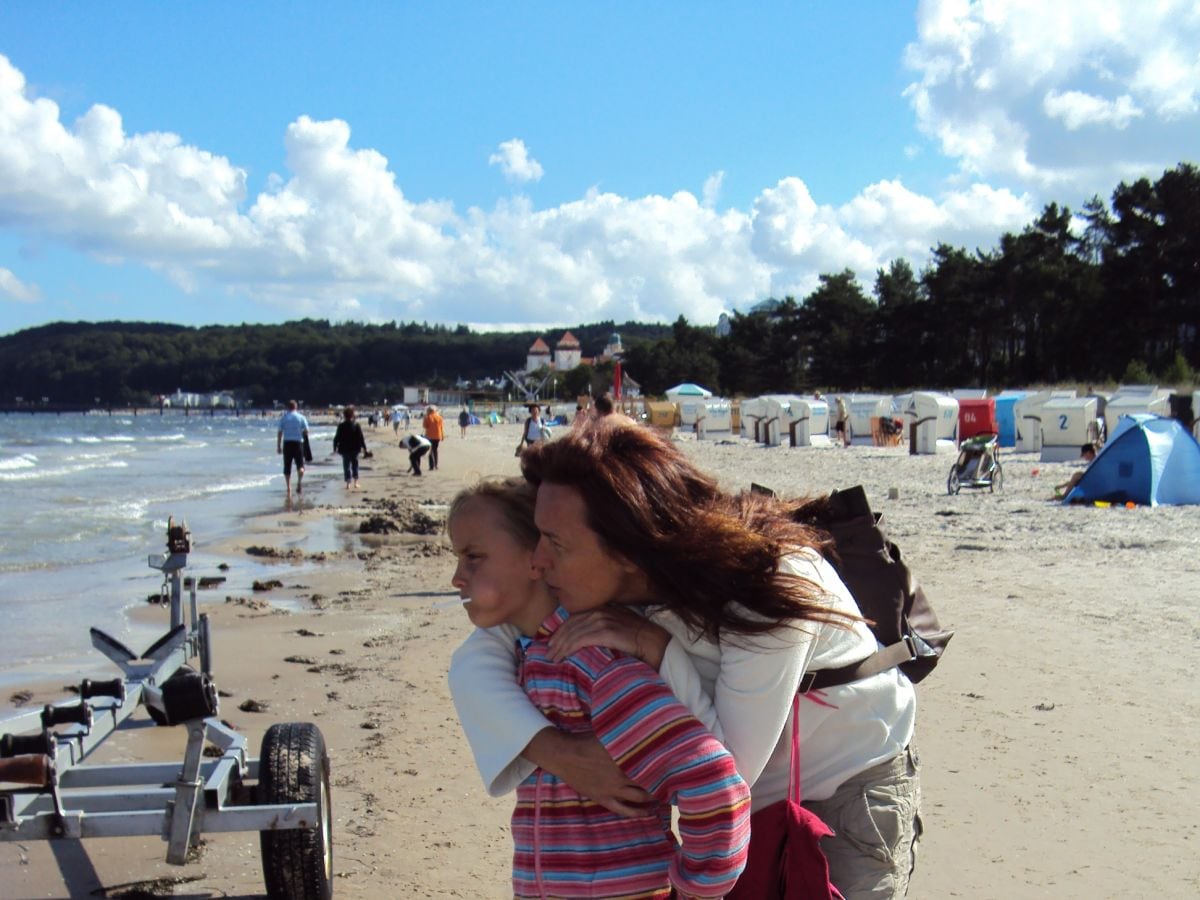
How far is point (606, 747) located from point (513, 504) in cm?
50

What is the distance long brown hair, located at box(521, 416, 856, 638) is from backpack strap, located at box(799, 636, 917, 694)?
0.11m

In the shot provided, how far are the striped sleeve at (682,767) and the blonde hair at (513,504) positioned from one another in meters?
0.36

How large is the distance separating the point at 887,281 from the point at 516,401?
8298 centimetres

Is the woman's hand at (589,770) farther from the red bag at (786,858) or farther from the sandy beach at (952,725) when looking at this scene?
the sandy beach at (952,725)

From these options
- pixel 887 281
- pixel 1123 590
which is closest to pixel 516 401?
pixel 887 281

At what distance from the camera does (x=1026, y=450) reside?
2845 centimetres

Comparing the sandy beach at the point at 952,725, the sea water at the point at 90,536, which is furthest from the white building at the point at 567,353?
the sandy beach at the point at 952,725

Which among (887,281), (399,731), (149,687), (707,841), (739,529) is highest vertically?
(887,281)

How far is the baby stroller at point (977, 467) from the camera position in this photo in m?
18.0

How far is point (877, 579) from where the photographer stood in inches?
80.0

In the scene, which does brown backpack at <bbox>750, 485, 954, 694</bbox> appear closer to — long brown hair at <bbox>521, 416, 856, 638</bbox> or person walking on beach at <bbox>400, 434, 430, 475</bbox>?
long brown hair at <bbox>521, 416, 856, 638</bbox>

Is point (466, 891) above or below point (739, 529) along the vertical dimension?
below

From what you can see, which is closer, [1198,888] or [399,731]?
[1198,888]

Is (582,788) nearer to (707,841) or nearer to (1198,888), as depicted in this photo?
(707,841)
